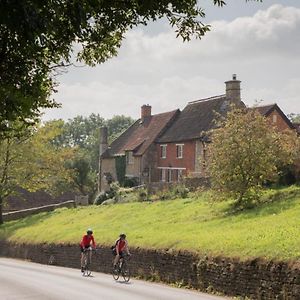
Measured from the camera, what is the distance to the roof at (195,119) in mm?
51875

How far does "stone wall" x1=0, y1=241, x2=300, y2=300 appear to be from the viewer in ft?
56.3

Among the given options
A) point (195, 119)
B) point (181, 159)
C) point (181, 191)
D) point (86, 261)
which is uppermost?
point (195, 119)

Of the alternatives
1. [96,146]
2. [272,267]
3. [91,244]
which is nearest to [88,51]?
[272,267]

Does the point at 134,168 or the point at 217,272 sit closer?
the point at 217,272

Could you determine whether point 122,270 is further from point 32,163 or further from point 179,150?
point 179,150

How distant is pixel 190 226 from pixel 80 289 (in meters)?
8.86

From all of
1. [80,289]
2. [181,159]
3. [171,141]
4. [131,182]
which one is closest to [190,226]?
[80,289]

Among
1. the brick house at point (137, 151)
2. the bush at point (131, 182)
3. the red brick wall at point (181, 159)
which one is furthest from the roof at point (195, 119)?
the bush at point (131, 182)

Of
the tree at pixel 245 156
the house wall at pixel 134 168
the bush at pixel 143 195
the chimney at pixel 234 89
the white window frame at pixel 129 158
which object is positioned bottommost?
the bush at pixel 143 195

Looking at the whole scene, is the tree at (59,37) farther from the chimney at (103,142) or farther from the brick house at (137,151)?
the chimney at (103,142)

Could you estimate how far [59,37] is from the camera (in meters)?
9.91

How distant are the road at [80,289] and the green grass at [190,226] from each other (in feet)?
7.32

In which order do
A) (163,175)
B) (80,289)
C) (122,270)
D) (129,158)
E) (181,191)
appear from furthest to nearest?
(129,158) → (163,175) → (181,191) → (122,270) → (80,289)

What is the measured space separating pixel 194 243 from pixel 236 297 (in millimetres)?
4527
